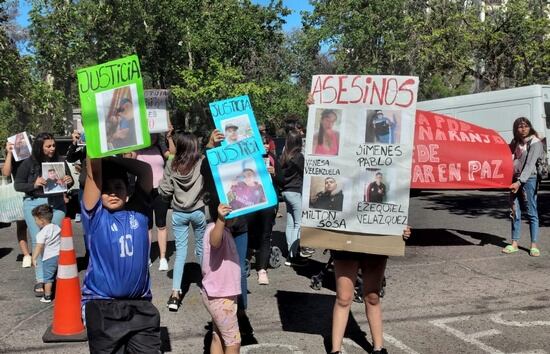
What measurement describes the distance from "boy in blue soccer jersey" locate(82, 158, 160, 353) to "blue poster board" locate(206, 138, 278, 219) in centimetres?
57

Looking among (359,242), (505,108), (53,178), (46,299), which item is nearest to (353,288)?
(359,242)

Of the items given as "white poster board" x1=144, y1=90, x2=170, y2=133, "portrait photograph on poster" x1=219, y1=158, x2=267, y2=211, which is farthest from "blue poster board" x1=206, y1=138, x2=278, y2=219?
"white poster board" x1=144, y1=90, x2=170, y2=133

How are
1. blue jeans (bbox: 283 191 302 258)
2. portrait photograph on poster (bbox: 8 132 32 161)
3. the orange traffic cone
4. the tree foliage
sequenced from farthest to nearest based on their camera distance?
the tree foliage
blue jeans (bbox: 283 191 302 258)
portrait photograph on poster (bbox: 8 132 32 161)
the orange traffic cone

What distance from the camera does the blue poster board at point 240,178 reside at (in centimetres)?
370

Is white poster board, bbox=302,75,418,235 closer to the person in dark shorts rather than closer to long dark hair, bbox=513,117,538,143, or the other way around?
the person in dark shorts

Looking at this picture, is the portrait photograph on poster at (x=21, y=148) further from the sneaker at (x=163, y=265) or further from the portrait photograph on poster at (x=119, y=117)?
the portrait photograph on poster at (x=119, y=117)

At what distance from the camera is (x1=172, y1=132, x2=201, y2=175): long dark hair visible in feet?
18.8

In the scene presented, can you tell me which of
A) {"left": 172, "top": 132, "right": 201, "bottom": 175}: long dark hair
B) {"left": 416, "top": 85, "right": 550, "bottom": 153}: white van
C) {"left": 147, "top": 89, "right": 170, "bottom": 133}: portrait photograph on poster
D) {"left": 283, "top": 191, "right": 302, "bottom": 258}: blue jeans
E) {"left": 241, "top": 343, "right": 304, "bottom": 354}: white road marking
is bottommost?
{"left": 241, "top": 343, "right": 304, "bottom": 354}: white road marking

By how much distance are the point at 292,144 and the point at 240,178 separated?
351 centimetres

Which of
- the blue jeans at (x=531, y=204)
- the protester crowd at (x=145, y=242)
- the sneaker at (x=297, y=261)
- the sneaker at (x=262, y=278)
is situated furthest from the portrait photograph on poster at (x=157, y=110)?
the blue jeans at (x=531, y=204)

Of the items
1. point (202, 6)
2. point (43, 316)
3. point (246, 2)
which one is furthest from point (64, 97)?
point (43, 316)

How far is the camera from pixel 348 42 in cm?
3412

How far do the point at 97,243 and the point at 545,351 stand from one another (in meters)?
3.37

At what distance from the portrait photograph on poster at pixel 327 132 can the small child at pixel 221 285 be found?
2.76 ft
